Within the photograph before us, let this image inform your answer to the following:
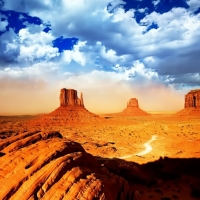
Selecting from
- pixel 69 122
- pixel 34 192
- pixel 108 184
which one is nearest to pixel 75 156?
pixel 108 184

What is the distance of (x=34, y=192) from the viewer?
1154 centimetres

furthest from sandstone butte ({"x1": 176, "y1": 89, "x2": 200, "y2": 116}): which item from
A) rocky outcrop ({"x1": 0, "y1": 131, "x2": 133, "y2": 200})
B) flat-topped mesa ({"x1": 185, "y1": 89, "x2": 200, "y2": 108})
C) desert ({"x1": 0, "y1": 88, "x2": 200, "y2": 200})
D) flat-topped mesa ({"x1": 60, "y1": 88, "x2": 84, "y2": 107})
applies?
rocky outcrop ({"x1": 0, "y1": 131, "x2": 133, "y2": 200})

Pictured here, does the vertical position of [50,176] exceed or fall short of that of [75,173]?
it exceeds it

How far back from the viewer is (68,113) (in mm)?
127500

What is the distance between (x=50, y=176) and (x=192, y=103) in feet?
554

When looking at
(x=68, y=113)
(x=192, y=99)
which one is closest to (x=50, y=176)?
(x=68, y=113)

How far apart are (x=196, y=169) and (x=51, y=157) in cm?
2036

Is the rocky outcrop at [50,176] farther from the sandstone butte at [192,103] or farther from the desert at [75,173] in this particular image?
the sandstone butte at [192,103]

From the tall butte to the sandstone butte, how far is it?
7215cm

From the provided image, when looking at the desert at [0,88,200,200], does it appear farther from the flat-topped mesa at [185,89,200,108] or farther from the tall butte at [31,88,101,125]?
the flat-topped mesa at [185,89,200,108]

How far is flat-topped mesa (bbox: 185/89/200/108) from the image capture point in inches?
6304

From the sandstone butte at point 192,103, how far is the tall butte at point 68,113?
72154 millimetres

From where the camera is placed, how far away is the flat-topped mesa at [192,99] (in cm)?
16012

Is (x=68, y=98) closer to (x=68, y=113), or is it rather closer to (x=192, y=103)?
(x=68, y=113)
